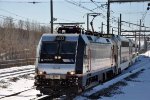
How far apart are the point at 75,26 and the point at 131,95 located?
4.28 meters

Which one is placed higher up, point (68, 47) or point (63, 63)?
point (68, 47)

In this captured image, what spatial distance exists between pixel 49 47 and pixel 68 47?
89cm

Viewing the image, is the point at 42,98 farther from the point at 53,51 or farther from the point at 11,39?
the point at 11,39

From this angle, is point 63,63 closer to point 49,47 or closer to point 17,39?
point 49,47

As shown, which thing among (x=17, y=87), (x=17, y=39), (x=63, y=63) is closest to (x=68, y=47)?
(x=63, y=63)

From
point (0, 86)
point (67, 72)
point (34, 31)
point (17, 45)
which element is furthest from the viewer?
point (34, 31)

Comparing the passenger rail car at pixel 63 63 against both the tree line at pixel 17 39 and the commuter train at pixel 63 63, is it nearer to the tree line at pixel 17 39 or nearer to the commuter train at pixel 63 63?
the commuter train at pixel 63 63

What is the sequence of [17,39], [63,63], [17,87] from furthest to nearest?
[17,39], [17,87], [63,63]

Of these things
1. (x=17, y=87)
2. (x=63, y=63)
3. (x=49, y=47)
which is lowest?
(x=17, y=87)

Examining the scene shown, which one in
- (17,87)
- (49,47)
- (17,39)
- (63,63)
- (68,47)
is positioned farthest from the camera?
(17,39)

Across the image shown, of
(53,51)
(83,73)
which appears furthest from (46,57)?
A: (83,73)

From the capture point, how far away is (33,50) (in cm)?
5784

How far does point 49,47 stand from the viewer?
61.7ft

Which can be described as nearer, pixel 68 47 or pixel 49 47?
pixel 68 47
